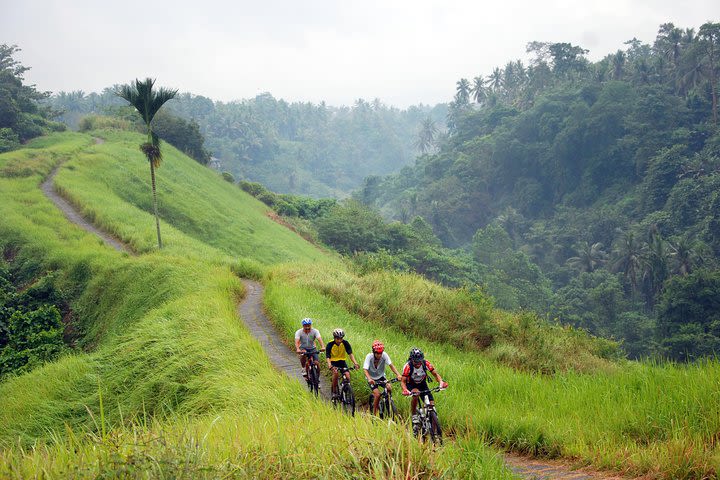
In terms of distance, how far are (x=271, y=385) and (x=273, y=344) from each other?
173 inches

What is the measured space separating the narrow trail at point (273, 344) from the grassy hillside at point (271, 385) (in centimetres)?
33

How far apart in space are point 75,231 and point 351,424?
24583mm

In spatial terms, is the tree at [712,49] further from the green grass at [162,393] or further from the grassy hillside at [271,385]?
the green grass at [162,393]

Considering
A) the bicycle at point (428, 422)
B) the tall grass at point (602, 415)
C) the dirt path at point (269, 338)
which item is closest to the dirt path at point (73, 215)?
the dirt path at point (269, 338)

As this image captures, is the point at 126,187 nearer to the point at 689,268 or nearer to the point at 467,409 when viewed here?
the point at 467,409

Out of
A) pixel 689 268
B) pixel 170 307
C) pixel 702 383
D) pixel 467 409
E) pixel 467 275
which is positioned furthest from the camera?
pixel 467 275

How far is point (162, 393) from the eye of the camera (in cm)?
1002

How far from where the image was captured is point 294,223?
53.2 m

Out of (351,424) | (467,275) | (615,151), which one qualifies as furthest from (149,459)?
(615,151)

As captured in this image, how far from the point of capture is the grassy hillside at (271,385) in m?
4.38

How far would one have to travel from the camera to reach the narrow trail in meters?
6.04

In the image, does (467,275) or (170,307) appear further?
(467,275)

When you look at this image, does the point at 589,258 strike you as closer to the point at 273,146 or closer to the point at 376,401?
the point at 376,401

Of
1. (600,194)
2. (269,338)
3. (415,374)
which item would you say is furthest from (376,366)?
(600,194)
